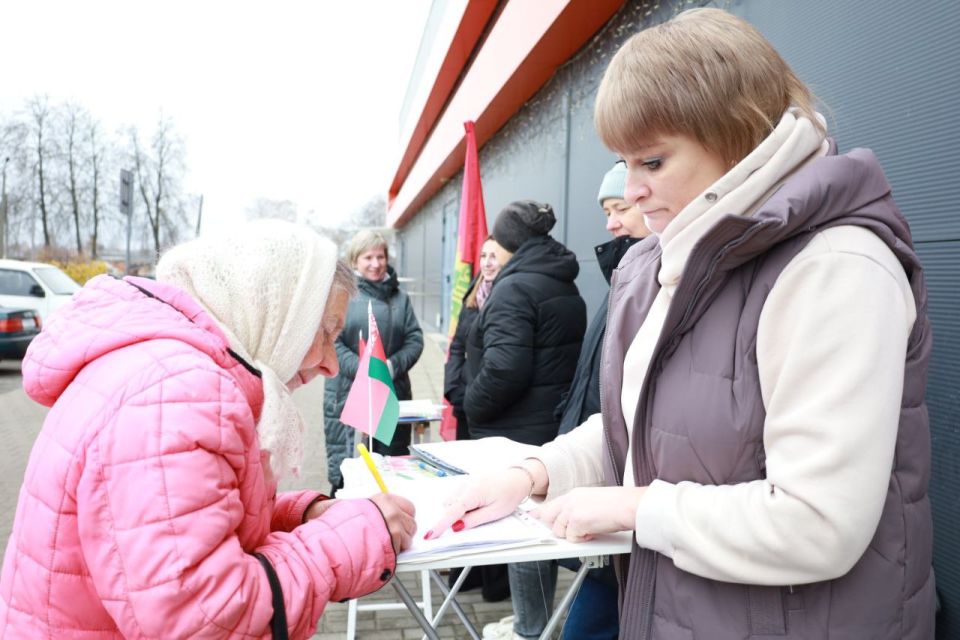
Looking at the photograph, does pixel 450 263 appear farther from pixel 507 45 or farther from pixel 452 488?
pixel 452 488

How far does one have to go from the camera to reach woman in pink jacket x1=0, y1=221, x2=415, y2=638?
1120 millimetres

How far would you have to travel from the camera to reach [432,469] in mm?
1903

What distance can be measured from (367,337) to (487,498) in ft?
11.2

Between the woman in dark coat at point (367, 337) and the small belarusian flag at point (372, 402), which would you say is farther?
the woman in dark coat at point (367, 337)

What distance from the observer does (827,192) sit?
1.02 metres

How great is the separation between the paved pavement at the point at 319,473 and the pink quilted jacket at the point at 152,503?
28 centimetres

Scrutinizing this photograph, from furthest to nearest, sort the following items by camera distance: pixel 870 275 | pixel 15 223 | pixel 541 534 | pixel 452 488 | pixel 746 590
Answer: pixel 15 223 → pixel 452 488 → pixel 541 534 → pixel 746 590 → pixel 870 275

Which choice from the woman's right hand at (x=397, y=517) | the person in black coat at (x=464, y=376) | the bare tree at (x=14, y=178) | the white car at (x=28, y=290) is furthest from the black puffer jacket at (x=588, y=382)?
the bare tree at (x=14, y=178)

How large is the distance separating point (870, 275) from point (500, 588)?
3.20 m

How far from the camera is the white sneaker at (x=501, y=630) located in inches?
125

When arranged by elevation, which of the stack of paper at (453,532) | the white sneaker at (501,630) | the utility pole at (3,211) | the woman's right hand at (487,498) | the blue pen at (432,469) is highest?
the utility pole at (3,211)

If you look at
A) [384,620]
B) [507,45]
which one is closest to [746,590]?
[384,620]

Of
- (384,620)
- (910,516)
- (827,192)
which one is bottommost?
(384,620)

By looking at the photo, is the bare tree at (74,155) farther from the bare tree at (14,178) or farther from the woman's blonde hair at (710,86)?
the woman's blonde hair at (710,86)
